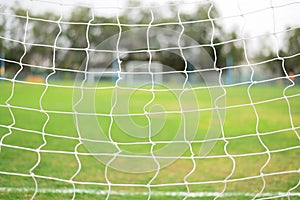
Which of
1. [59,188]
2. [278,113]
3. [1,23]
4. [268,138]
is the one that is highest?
[1,23]

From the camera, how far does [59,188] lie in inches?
90.2

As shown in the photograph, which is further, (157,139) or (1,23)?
(157,139)

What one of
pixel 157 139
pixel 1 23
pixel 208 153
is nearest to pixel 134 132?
pixel 157 139

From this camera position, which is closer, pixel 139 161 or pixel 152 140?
pixel 139 161

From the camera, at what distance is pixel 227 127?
5.57 meters

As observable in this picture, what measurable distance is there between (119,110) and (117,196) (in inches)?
164

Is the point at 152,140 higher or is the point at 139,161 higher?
the point at 139,161

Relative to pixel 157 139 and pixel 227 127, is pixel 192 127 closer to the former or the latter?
pixel 227 127

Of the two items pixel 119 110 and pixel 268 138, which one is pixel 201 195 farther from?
pixel 119 110

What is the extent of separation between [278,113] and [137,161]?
460 cm

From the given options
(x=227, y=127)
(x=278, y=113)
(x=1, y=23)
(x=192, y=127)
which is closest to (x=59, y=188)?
Answer: (x=1, y=23)

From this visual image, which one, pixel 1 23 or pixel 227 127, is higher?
pixel 1 23

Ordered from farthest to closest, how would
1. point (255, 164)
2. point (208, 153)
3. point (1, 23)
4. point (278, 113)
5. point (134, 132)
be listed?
1. point (278, 113)
2. point (134, 132)
3. point (208, 153)
4. point (255, 164)
5. point (1, 23)

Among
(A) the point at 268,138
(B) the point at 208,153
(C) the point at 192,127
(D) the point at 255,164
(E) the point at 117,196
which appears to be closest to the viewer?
(E) the point at 117,196
